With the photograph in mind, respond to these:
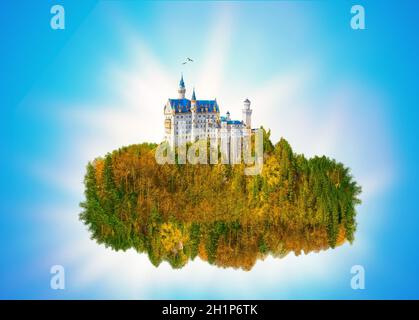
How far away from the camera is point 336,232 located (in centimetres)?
1346

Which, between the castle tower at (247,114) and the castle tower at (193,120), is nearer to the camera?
the castle tower at (193,120)

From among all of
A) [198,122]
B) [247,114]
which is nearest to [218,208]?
[198,122]

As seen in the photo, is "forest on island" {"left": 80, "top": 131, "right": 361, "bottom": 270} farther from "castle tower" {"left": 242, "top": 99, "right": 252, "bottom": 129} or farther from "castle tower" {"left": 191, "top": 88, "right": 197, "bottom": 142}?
"castle tower" {"left": 191, "top": 88, "right": 197, "bottom": 142}

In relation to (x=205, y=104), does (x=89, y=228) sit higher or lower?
lower

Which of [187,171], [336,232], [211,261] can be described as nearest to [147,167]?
[187,171]

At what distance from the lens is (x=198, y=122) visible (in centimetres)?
1334

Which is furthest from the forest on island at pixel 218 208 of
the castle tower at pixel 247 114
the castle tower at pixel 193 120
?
the castle tower at pixel 193 120

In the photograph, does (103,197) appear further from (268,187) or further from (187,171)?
(268,187)

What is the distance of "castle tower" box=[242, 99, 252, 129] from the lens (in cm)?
1338

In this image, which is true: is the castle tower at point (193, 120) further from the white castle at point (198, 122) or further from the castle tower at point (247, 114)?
the castle tower at point (247, 114)

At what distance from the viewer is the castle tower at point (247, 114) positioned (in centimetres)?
1338

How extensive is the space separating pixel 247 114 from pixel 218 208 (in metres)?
1.54

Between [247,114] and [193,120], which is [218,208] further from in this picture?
[247,114]

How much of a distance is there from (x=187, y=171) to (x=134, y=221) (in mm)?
1142
